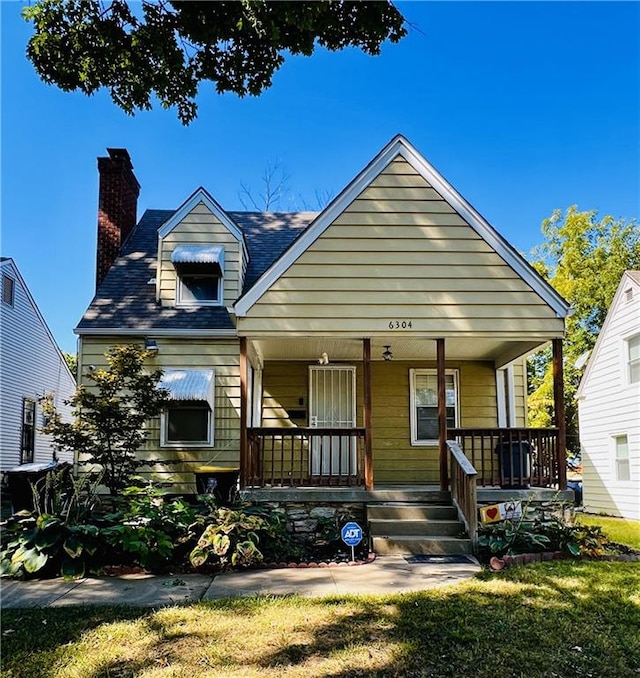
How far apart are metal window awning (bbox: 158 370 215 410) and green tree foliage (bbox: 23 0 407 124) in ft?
16.1


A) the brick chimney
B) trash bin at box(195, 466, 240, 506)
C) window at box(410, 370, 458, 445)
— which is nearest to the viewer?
trash bin at box(195, 466, 240, 506)

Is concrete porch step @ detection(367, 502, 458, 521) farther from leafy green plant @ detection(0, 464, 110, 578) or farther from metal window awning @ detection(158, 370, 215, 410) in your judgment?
leafy green plant @ detection(0, 464, 110, 578)

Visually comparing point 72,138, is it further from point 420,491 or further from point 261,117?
point 420,491

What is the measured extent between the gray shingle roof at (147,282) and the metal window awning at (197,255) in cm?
87

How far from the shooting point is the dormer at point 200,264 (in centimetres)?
1153

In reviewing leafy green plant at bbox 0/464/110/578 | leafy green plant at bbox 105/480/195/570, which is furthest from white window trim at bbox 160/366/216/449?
leafy green plant at bbox 0/464/110/578

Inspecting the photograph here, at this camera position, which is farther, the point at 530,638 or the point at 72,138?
the point at 72,138

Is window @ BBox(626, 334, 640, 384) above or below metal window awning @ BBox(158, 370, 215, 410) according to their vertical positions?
above

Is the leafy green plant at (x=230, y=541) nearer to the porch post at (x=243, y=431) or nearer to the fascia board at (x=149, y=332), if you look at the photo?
the porch post at (x=243, y=431)

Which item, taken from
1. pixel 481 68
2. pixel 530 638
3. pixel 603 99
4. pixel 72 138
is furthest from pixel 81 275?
pixel 530 638

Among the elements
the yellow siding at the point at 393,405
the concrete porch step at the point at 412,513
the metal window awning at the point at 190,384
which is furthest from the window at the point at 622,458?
the metal window awning at the point at 190,384

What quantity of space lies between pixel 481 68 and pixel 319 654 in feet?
33.5

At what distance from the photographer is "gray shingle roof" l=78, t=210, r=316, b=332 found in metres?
11.0

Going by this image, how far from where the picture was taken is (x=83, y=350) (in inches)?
428
